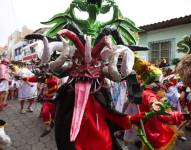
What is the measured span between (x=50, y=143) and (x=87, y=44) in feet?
11.4

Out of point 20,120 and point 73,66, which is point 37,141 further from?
point 73,66

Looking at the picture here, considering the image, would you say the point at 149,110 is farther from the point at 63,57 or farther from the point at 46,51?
the point at 46,51

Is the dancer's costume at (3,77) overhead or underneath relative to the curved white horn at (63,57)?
underneath

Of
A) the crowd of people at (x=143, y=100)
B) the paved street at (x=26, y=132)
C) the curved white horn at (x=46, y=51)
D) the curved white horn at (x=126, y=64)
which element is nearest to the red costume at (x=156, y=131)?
the crowd of people at (x=143, y=100)

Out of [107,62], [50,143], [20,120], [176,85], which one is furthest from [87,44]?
[20,120]

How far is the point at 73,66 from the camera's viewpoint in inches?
120

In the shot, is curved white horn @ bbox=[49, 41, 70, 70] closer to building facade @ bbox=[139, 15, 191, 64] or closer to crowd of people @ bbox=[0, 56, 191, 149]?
crowd of people @ bbox=[0, 56, 191, 149]

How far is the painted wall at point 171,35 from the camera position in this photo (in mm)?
11172

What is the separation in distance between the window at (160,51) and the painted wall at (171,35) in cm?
19

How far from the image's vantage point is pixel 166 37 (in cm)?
1198

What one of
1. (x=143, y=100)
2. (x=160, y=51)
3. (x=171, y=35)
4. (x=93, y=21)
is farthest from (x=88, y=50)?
(x=160, y=51)

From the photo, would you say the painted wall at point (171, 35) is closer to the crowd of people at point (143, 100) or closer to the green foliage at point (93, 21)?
the crowd of people at point (143, 100)

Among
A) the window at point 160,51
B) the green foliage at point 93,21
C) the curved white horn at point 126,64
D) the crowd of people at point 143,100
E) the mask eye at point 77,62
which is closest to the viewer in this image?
the curved white horn at point 126,64

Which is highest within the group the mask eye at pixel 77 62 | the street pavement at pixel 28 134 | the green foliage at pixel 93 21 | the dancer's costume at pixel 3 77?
the green foliage at pixel 93 21
